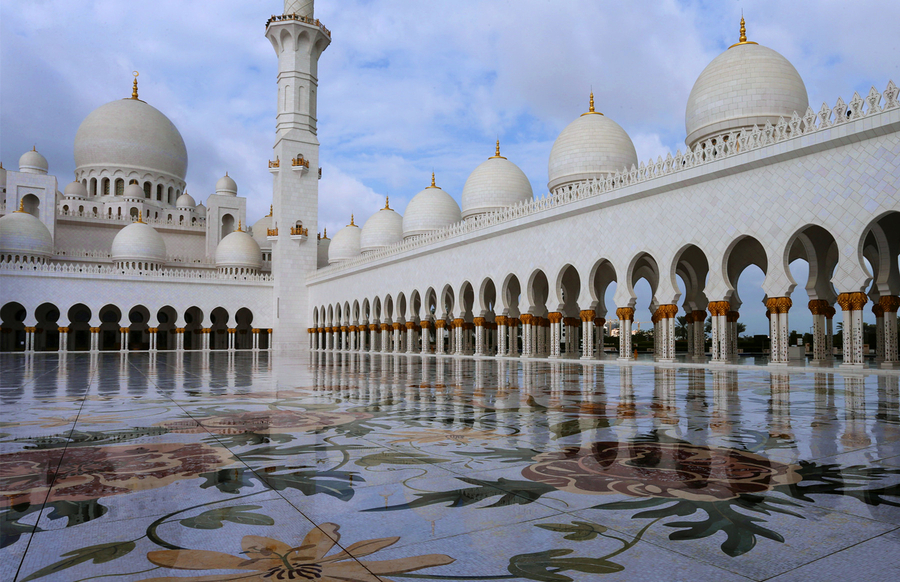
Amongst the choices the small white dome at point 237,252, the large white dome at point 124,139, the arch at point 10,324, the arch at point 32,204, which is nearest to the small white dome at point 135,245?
the small white dome at point 237,252

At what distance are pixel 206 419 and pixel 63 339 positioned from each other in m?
28.1

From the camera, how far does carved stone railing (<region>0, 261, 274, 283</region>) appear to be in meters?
28.0

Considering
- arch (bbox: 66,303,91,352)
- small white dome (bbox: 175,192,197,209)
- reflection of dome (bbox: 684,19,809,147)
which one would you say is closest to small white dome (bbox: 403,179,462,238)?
reflection of dome (bbox: 684,19,809,147)

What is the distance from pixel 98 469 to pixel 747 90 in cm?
1642

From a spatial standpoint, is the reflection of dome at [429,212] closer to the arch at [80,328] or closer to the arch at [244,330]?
the arch at [244,330]

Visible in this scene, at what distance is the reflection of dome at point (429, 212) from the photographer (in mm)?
27141

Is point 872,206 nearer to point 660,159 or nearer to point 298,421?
point 660,159

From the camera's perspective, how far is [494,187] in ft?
80.3

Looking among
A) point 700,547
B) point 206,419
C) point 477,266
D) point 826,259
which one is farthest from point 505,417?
point 477,266

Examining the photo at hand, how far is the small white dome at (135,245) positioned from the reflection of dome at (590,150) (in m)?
21.6

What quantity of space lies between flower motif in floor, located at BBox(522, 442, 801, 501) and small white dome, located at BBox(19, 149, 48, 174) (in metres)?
39.3

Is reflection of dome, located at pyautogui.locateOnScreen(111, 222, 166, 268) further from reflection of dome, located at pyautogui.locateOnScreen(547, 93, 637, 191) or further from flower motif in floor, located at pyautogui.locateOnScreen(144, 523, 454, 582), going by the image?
flower motif in floor, located at pyautogui.locateOnScreen(144, 523, 454, 582)

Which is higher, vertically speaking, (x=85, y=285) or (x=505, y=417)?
(x=85, y=285)

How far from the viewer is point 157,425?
149 inches
